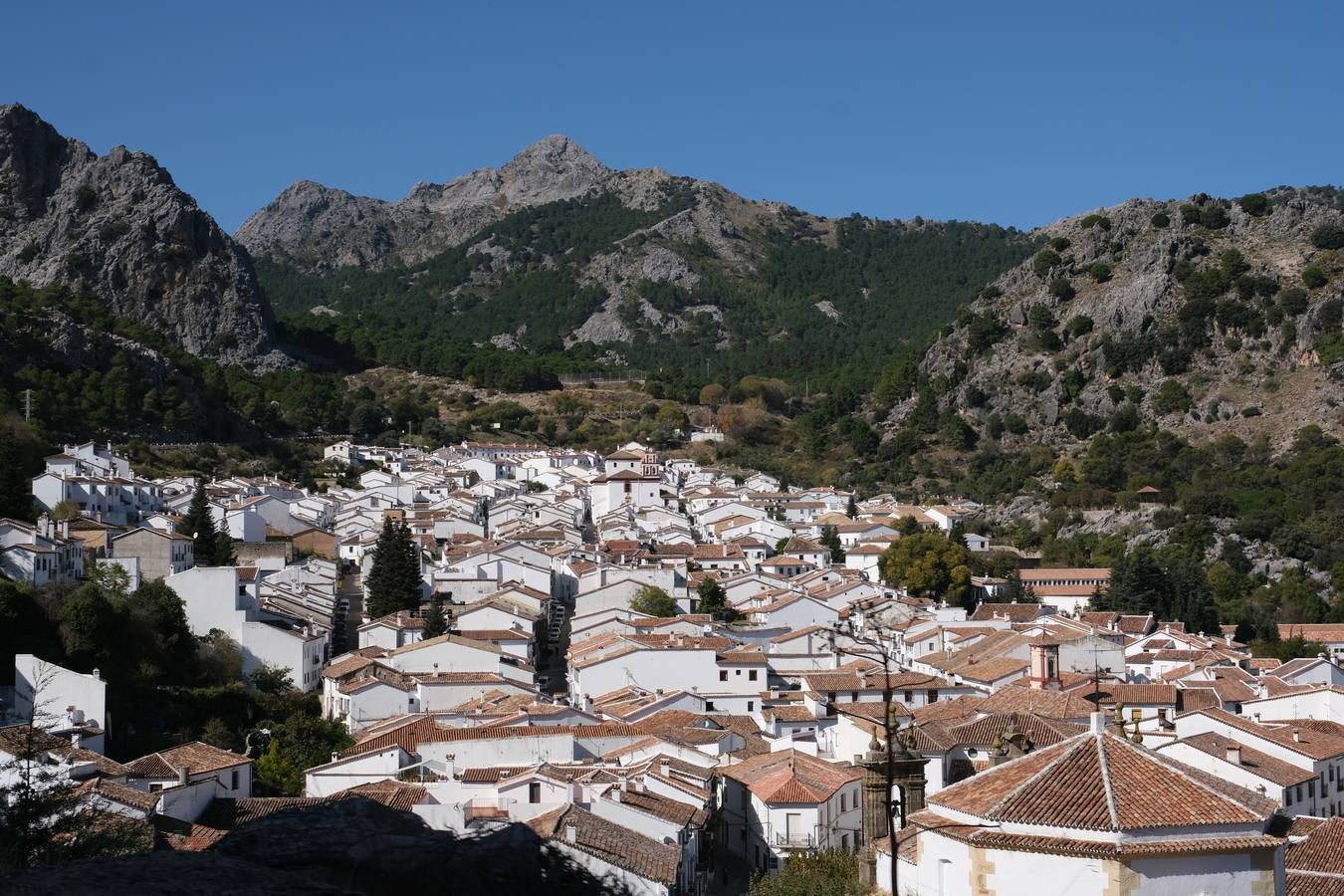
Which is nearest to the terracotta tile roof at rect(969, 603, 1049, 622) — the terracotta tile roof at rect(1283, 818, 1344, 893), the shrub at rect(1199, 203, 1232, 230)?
the terracotta tile roof at rect(1283, 818, 1344, 893)

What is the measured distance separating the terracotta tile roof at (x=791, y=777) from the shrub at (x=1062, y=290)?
261ft

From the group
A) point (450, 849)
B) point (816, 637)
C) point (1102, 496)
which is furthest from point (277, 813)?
point (1102, 496)

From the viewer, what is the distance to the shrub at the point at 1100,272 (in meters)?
103

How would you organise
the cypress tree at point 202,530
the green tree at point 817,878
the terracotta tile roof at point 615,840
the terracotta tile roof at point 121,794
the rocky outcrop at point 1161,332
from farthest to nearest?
the rocky outcrop at point 1161,332
the cypress tree at point 202,530
the terracotta tile roof at point 121,794
the terracotta tile roof at point 615,840
the green tree at point 817,878

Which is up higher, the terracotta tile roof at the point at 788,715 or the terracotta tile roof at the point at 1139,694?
the terracotta tile roof at the point at 1139,694

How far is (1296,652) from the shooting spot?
50.7 m

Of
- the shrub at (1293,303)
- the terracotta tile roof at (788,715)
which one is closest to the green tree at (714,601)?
the terracotta tile roof at (788,715)

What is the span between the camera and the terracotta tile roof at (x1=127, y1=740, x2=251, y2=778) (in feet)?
84.4

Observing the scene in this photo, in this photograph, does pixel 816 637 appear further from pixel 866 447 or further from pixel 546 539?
pixel 866 447

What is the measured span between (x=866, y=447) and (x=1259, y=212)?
3076 centimetres

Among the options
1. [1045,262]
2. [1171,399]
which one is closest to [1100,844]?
[1171,399]

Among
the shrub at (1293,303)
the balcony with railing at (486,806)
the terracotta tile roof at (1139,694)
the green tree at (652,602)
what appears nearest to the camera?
the balcony with railing at (486,806)

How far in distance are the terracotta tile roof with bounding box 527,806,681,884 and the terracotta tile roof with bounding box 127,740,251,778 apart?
23.7 ft

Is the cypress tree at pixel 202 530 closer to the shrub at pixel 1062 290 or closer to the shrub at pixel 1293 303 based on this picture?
the shrub at pixel 1293 303
